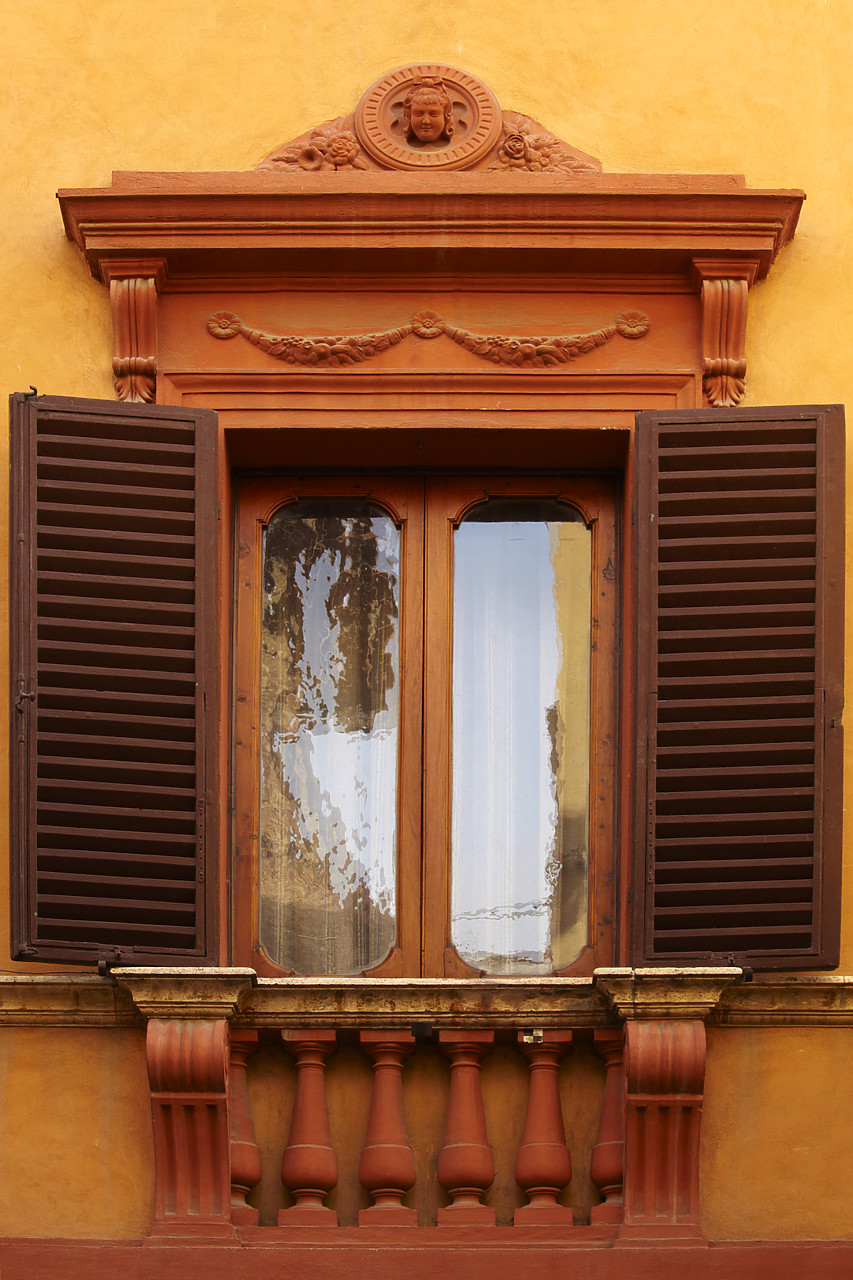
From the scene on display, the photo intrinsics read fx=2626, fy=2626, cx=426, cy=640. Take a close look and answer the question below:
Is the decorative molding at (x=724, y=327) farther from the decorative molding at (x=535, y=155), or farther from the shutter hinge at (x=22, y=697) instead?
the shutter hinge at (x=22, y=697)

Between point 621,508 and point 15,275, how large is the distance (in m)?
2.22

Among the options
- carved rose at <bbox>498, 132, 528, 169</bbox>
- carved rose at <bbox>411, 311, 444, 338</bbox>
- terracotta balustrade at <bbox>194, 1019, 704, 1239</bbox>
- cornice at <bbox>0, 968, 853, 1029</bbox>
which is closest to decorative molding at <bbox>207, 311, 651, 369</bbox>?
carved rose at <bbox>411, 311, 444, 338</bbox>

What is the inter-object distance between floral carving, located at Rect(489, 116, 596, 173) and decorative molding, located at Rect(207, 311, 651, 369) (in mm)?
605

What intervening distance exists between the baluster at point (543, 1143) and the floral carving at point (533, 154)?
2.95 metres

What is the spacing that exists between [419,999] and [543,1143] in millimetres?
587

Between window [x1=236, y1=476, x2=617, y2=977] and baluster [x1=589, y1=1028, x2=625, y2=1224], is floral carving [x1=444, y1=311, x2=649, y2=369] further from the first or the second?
baluster [x1=589, y1=1028, x2=625, y2=1224]

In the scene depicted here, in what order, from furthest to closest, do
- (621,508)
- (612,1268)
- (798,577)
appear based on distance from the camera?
(621,508)
(798,577)
(612,1268)

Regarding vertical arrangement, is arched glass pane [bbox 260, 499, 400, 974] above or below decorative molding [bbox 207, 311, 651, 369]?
below

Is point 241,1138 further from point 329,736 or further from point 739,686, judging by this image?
point 739,686

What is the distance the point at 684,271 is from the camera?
29.2 ft

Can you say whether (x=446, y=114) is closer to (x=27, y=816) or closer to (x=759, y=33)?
(x=759, y=33)

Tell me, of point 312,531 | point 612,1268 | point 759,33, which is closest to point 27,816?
point 312,531

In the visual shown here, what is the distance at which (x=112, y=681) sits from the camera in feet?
27.5

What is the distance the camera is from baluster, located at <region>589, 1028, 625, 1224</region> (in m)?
8.06
